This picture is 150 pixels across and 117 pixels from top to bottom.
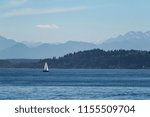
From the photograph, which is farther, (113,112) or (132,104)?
(132,104)

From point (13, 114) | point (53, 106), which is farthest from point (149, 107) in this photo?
point (13, 114)

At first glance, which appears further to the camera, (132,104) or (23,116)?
(132,104)

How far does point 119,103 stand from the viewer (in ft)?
60.0

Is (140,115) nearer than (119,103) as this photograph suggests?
Yes

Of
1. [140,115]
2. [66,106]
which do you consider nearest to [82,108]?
[66,106]

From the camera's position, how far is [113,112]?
17.3 metres

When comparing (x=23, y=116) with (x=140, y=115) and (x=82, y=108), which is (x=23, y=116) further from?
(x=140, y=115)

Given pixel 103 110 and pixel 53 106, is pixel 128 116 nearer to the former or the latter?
pixel 103 110

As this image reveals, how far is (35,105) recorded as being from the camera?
18078 millimetres

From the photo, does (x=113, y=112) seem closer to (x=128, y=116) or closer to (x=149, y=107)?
(x=128, y=116)

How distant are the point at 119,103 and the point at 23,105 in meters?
3.30

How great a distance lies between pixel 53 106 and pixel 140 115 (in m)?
2.92

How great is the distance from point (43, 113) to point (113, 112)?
7.46 feet

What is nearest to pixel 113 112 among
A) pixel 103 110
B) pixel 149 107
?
pixel 103 110
